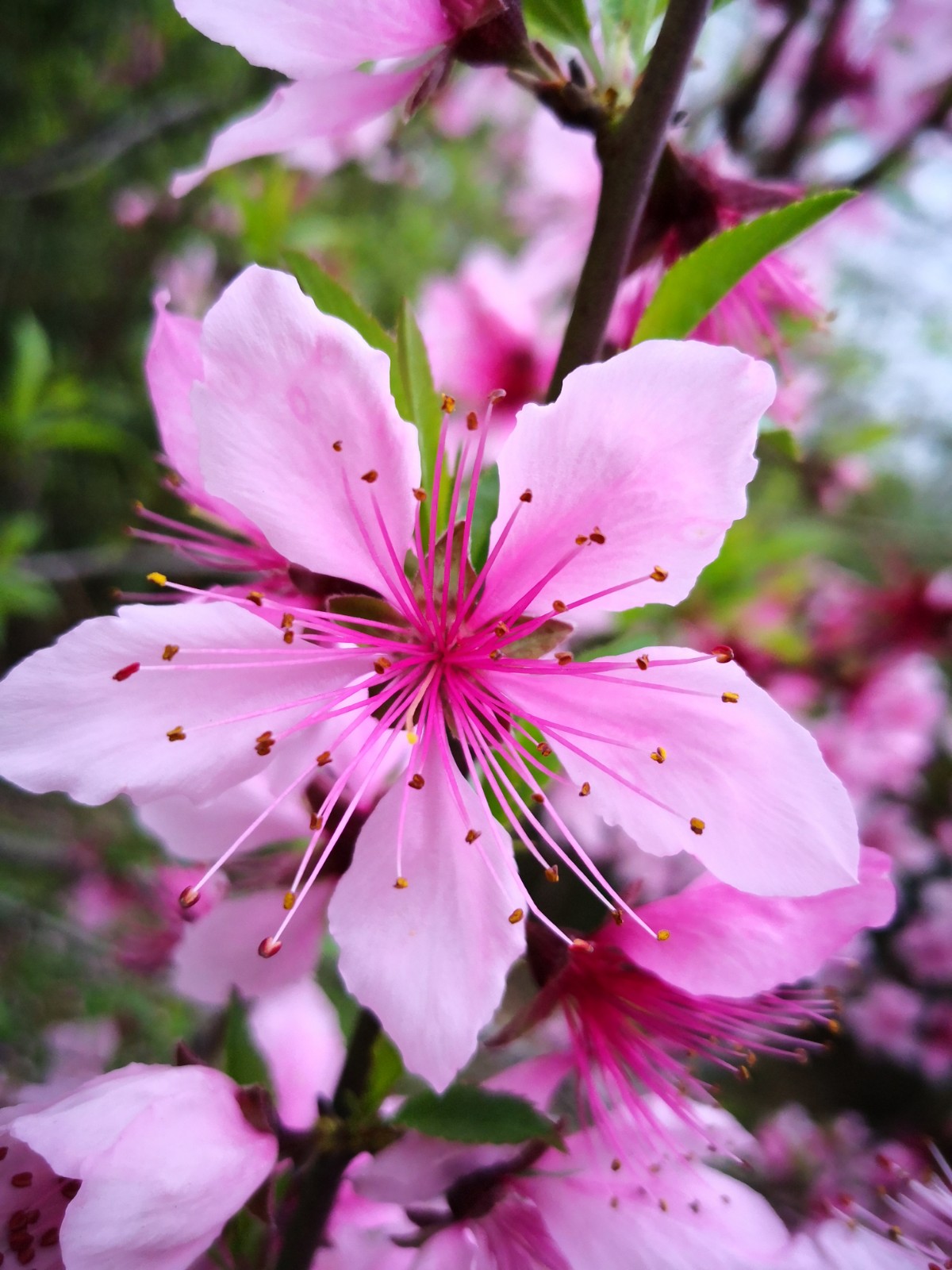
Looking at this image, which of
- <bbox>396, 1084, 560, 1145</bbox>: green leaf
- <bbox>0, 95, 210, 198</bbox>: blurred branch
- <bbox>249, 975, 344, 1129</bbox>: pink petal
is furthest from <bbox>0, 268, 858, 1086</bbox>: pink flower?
<bbox>0, 95, 210, 198</bbox>: blurred branch

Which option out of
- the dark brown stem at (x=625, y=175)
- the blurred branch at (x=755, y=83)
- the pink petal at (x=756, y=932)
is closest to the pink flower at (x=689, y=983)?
the pink petal at (x=756, y=932)

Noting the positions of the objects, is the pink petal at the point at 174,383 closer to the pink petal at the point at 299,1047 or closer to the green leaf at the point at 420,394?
the green leaf at the point at 420,394

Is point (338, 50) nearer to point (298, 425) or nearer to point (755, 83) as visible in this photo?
point (298, 425)

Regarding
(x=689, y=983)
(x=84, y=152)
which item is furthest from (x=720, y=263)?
(x=84, y=152)

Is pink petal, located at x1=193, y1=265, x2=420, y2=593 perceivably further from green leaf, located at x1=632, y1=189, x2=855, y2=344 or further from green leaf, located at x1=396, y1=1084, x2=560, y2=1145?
green leaf, located at x1=396, y1=1084, x2=560, y2=1145

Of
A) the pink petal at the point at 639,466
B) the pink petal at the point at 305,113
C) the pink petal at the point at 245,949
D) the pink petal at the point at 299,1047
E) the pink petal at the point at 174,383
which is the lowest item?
the pink petal at the point at 299,1047

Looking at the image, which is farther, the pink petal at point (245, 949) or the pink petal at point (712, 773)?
the pink petal at point (245, 949)
